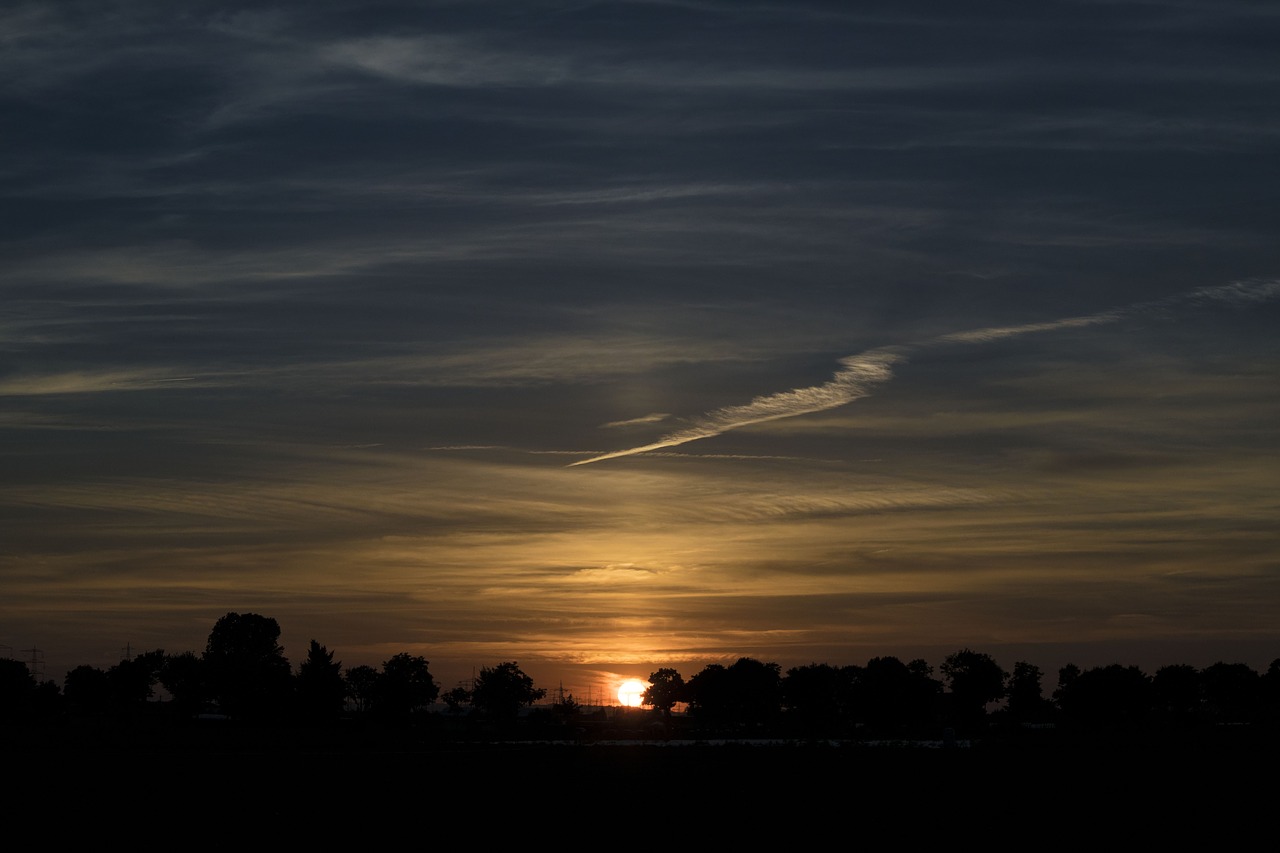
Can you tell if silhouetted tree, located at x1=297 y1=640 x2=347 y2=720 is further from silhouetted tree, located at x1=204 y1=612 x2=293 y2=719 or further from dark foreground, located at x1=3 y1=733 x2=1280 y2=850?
dark foreground, located at x1=3 y1=733 x2=1280 y2=850

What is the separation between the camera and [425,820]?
4262 cm

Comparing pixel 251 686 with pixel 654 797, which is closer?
pixel 654 797

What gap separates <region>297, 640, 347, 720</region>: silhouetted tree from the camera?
523 feet

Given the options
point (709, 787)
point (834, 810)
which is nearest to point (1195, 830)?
point (834, 810)

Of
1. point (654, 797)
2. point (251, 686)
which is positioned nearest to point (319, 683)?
point (251, 686)

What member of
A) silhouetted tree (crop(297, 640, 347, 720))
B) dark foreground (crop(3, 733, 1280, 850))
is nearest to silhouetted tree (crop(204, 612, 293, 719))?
silhouetted tree (crop(297, 640, 347, 720))

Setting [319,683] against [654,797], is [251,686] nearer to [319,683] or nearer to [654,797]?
[319,683]

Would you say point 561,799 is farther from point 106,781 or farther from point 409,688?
point 409,688

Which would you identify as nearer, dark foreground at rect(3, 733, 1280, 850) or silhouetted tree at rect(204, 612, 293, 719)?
dark foreground at rect(3, 733, 1280, 850)

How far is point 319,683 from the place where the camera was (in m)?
160

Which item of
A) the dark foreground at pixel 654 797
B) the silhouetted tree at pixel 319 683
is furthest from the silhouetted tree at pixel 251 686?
the dark foreground at pixel 654 797

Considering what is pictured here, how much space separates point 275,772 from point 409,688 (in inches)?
4930

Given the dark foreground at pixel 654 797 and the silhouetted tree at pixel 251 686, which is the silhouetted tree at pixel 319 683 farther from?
the dark foreground at pixel 654 797

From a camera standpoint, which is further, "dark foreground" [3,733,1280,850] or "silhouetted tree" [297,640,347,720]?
"silhouetted tree" [297,640,347,720]
